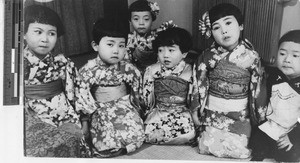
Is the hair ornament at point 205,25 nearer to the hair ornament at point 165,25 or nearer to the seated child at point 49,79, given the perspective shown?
the hair ornament at point 165,25

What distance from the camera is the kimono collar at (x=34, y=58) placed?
2.04 meters

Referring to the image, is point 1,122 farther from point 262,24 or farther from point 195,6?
point 262,24

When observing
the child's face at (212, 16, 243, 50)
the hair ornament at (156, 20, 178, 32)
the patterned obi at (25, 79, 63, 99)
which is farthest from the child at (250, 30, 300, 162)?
→ the patterned obi at (25, 79, 63, 99)

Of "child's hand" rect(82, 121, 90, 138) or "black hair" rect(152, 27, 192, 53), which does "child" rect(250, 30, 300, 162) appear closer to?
"black hair" rect(152, 27, 192, 53)

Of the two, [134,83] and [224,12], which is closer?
[224,12]

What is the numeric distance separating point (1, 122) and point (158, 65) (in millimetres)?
938

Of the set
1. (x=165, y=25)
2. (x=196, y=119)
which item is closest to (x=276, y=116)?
(x=196, y=119)

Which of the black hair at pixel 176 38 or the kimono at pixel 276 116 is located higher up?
the black hair at pixel 176 38

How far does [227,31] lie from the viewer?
2025 millimetres

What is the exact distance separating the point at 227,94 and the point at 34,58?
1.02 m

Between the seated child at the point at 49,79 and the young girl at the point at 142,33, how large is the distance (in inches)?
12.5

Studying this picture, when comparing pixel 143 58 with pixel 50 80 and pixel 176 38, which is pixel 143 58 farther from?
pixel 50 80

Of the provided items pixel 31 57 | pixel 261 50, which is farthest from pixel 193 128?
pixel 31 57

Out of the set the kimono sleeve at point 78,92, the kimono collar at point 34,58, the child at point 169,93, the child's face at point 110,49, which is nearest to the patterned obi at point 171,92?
the child at point 169,93
